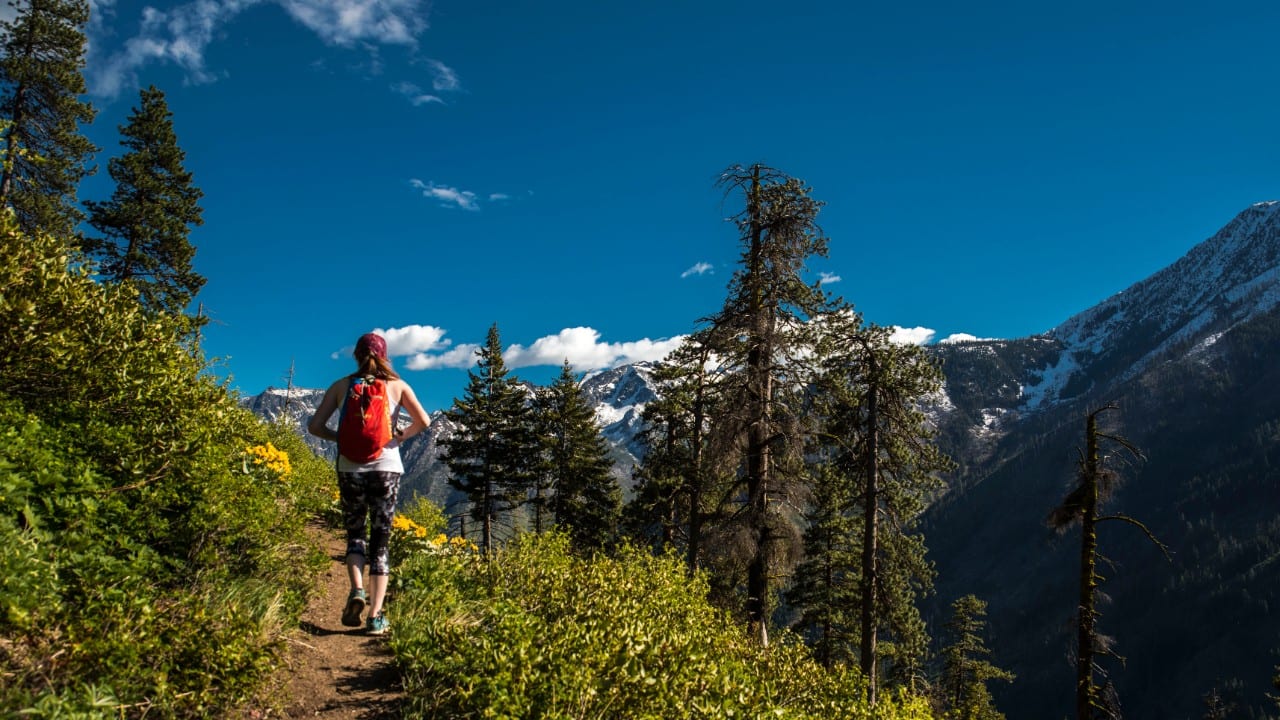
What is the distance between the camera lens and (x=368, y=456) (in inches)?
213

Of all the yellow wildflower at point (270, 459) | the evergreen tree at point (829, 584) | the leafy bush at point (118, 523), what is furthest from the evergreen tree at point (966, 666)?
the leafy bush at point (118, 523)

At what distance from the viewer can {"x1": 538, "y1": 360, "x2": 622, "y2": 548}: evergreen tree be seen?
3341 centimetres

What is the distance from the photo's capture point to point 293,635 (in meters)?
5.15

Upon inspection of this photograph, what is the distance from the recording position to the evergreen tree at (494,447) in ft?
114

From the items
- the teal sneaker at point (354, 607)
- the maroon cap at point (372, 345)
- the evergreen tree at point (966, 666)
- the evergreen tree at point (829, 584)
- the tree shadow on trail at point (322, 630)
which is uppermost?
the maroon cap at point (372, 345)

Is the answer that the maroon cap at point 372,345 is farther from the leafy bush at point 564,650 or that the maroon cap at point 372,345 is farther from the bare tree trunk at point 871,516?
the bare tree trunk at point 871,516

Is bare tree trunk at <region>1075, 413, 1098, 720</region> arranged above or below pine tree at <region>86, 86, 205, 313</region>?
below

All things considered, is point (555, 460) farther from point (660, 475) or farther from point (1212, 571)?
point (1212, 571)

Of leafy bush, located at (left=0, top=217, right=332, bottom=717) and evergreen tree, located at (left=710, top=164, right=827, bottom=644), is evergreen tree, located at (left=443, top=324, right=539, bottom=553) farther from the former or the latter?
leafy bush, located at (left=0, top=217, right=332, bottom=717)

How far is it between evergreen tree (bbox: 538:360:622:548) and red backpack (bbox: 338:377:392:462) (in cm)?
2827

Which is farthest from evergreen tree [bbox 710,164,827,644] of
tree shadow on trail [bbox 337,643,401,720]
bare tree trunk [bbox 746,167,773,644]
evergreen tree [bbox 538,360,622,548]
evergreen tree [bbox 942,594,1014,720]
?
evergreen tree [bbox 942,594,1014,720]

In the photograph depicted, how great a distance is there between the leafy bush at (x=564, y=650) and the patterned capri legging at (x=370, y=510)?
0.64 meters

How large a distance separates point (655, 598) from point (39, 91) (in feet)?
93.9

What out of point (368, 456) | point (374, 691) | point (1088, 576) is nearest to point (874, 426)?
point (1088, 576)
